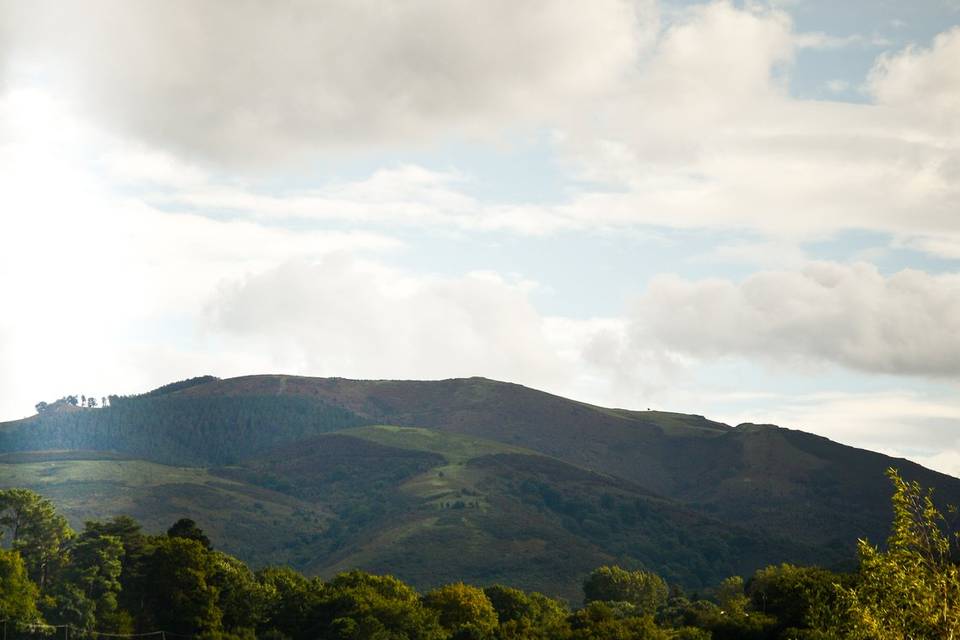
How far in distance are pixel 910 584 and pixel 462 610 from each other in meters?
119

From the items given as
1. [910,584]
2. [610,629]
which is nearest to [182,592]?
[610,629]

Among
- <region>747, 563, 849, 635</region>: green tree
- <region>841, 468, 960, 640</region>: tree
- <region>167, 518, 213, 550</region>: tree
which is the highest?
<region>841, 468, 960, 640</region>: tree

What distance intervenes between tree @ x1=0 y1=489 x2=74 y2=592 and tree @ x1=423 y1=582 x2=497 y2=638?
53.7 metres

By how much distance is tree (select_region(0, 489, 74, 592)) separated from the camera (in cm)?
15750

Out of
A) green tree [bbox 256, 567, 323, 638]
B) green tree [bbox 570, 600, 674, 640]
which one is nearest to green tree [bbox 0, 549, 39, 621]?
green tree [bbox 256, 567, 323, 638]

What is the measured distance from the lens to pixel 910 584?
56.1m

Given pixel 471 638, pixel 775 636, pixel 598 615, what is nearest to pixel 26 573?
pixel 471 638

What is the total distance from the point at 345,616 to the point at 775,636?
186 feet

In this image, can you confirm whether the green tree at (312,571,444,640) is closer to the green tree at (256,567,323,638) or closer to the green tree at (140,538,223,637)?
the green tree at (256,567,323,638)

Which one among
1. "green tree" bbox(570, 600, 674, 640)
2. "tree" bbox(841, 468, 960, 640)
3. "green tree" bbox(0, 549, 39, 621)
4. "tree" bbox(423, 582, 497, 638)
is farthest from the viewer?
"tree" bbox(423, 582, 497, 638)

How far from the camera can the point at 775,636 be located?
13938cm

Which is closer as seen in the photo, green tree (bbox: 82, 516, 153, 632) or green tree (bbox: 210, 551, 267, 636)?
green tree (bbox: 82, 516, 153, 632)

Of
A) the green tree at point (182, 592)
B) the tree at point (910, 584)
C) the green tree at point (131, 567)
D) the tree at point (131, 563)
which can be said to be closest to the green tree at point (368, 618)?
the green tree at point (182, 592)

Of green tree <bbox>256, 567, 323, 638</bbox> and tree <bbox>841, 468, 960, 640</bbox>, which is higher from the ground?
tree <bbox>841, 468, 960, 640</bbox>
